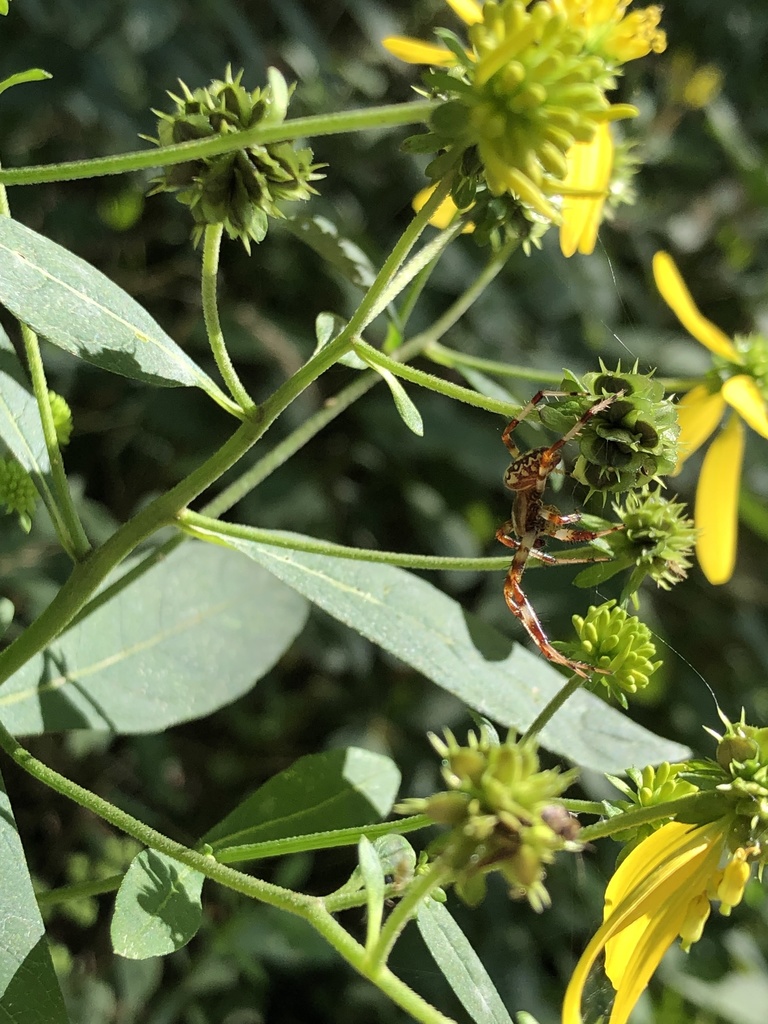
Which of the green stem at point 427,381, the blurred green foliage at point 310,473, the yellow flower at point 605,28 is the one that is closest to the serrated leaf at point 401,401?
the green stem at point 427,381

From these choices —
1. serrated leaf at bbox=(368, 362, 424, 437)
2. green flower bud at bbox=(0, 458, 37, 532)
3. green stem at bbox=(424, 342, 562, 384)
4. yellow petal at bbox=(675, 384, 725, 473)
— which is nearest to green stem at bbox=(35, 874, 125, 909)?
green flower bud at bbox=(0, 458, 37, 532)

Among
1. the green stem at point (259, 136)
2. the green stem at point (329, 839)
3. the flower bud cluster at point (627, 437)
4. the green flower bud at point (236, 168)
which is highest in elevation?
the green stem at point (259, 136)

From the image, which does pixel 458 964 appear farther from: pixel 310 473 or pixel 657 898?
pixel 310 473

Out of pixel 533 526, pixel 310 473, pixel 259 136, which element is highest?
pixel 259 136

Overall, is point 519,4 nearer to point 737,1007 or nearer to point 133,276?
point 133,276

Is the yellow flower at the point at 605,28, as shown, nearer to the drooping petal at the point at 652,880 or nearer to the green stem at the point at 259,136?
the green stem at the point at 259,136

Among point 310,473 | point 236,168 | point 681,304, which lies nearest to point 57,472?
point 236,168

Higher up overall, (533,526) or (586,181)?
(586,181)
